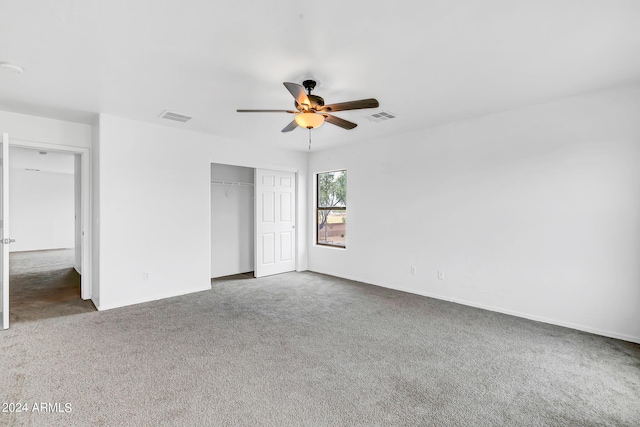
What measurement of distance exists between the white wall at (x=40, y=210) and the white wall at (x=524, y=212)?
400 inches

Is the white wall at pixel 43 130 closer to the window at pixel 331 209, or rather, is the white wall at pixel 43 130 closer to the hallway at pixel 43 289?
the hallway at pixel 43 289

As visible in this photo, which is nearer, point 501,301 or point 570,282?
point 570,282

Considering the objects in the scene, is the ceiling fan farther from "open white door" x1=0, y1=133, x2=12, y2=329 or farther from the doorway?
the doorway

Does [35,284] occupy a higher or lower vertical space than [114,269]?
lower

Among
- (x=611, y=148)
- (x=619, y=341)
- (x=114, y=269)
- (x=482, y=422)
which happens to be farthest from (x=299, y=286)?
(x=611, y=148)

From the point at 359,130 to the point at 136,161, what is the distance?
10.5 feet

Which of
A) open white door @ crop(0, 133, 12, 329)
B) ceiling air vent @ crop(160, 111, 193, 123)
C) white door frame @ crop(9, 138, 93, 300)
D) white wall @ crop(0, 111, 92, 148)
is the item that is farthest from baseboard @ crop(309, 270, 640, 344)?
white wall @ crop(0, 111, 92, 148)

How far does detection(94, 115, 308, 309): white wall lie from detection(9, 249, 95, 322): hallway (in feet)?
2.05

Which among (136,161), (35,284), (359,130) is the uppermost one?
(359,130)

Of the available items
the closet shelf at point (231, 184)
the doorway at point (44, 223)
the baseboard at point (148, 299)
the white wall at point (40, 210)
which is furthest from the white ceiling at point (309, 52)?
the white wall at point (40, 210)

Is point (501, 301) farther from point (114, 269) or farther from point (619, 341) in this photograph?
point (114, 269)

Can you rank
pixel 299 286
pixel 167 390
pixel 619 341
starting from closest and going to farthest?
pixel 167 390, pixel 619 341, pixel 299 286

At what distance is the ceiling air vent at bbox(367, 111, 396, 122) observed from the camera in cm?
398

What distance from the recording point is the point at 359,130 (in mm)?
4793
